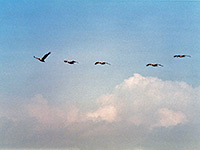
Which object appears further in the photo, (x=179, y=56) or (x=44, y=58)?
(x=179, y=56)

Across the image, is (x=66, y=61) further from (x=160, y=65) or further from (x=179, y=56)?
(x=179, y=56)

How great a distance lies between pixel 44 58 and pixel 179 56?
63.8 meters

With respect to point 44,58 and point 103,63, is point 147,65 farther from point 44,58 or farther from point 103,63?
point 44,58

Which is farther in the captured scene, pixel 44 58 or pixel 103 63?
pixel 103 63

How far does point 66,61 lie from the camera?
496 ft

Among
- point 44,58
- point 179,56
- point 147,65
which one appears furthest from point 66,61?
point 179,56

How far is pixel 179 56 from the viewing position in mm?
165875

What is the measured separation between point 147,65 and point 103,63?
69.8 feet

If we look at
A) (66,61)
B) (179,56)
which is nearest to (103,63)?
(66,61)

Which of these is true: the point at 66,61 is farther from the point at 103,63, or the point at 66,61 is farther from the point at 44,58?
the point at 103,63

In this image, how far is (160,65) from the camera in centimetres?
15850

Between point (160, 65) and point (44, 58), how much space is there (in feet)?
172

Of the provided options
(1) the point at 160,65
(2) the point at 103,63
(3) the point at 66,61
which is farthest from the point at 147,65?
(3) the point at 66,61

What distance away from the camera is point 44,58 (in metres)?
152
